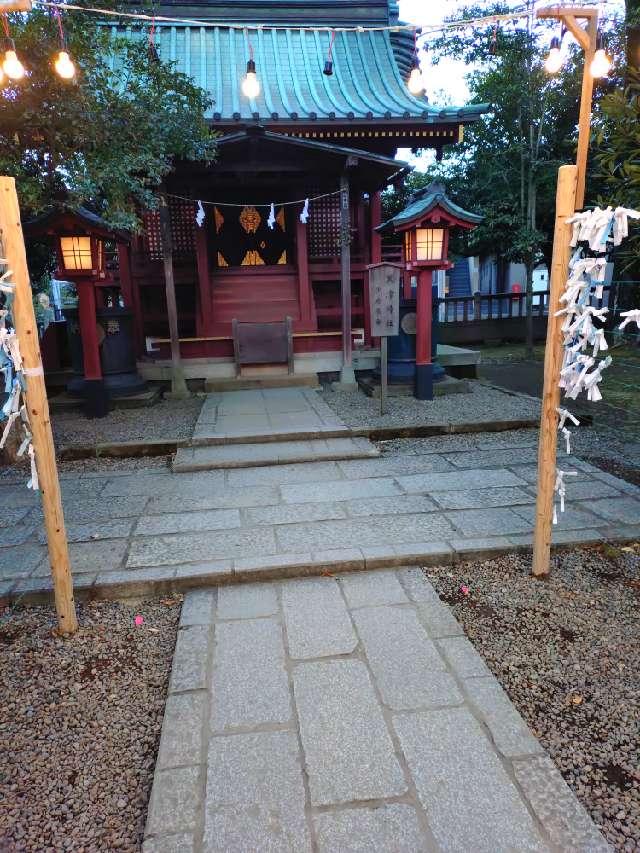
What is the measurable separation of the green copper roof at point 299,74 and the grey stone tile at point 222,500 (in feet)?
23.2

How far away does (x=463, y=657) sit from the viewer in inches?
97.9

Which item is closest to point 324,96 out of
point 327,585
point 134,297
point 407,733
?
point 134,297

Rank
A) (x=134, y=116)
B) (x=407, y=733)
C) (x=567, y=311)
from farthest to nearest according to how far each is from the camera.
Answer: (x=134, y=116) → (x=567, y=311) → (x=407, y=733)

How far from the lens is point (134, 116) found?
5793mm

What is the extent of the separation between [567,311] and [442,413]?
4350mm

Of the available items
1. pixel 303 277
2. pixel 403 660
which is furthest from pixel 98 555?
pixel 303 277

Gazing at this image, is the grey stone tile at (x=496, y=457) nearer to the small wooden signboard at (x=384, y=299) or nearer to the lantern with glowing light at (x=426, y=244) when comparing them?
the small wooden signboard at (x=384, y=299)

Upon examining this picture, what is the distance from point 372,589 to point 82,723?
5.16 feet

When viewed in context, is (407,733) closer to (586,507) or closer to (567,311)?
(567,311)

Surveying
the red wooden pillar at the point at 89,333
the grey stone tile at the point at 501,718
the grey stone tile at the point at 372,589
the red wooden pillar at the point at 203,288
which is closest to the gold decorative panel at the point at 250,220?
the red wooden pillar at the point at 203,288

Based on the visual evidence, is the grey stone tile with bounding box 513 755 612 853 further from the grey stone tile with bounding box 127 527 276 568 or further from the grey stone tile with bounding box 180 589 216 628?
the grey stone tile with bounding box 127 527 276 568

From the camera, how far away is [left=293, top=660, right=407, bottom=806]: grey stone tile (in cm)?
183

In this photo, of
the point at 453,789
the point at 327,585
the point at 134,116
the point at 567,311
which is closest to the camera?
the point at 453,789

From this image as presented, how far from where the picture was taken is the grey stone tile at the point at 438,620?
105 inches
